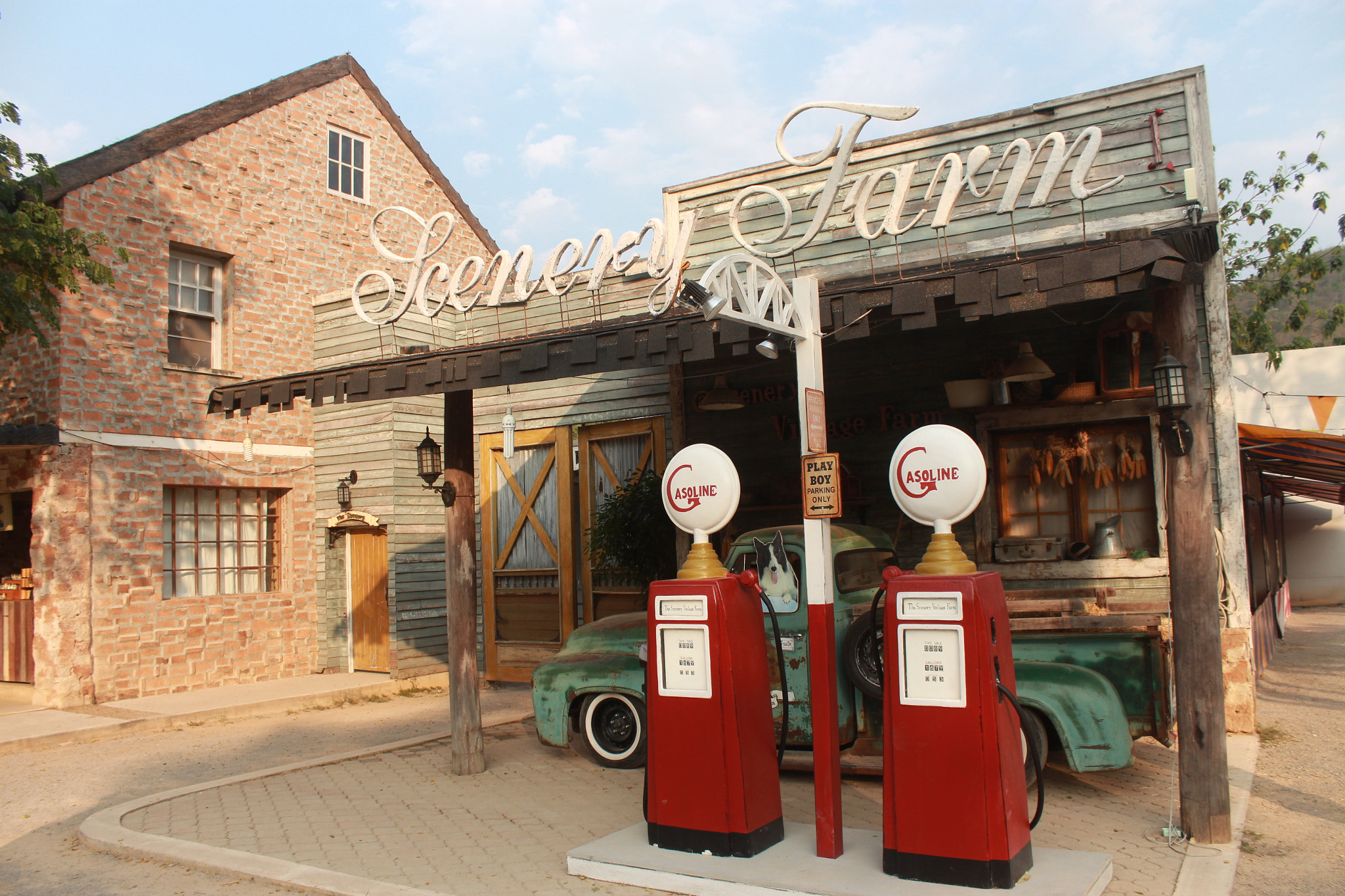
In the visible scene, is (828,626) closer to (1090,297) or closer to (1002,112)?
(1090,297)

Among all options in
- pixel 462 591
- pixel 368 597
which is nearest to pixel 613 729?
pixel 462 591

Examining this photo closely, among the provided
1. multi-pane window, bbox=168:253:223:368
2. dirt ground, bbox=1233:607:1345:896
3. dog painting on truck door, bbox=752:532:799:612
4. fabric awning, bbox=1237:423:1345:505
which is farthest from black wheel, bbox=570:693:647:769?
multi-pane window, bbox=168:253:223:368

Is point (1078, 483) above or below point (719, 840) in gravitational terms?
above

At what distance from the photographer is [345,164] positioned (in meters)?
14.8

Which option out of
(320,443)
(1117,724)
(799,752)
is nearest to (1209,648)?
(1117,724)

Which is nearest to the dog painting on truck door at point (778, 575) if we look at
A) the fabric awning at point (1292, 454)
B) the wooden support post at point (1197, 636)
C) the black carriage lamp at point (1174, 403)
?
the wooden support post at point (1197, 636)

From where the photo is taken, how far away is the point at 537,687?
7.54 metres

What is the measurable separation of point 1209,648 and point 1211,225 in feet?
7.71

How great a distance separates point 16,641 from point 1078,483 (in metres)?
12.4

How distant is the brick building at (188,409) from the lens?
10.9 meters

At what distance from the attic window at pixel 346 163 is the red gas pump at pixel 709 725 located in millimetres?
11823

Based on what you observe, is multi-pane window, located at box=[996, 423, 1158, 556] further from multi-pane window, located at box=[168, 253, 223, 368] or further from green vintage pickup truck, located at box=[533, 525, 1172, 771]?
multi-pane window, located at box=[168, 253, 223, 368]

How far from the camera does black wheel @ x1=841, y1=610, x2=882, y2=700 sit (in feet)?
20.0

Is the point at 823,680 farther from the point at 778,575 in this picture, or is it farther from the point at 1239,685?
the point at 1239,685
